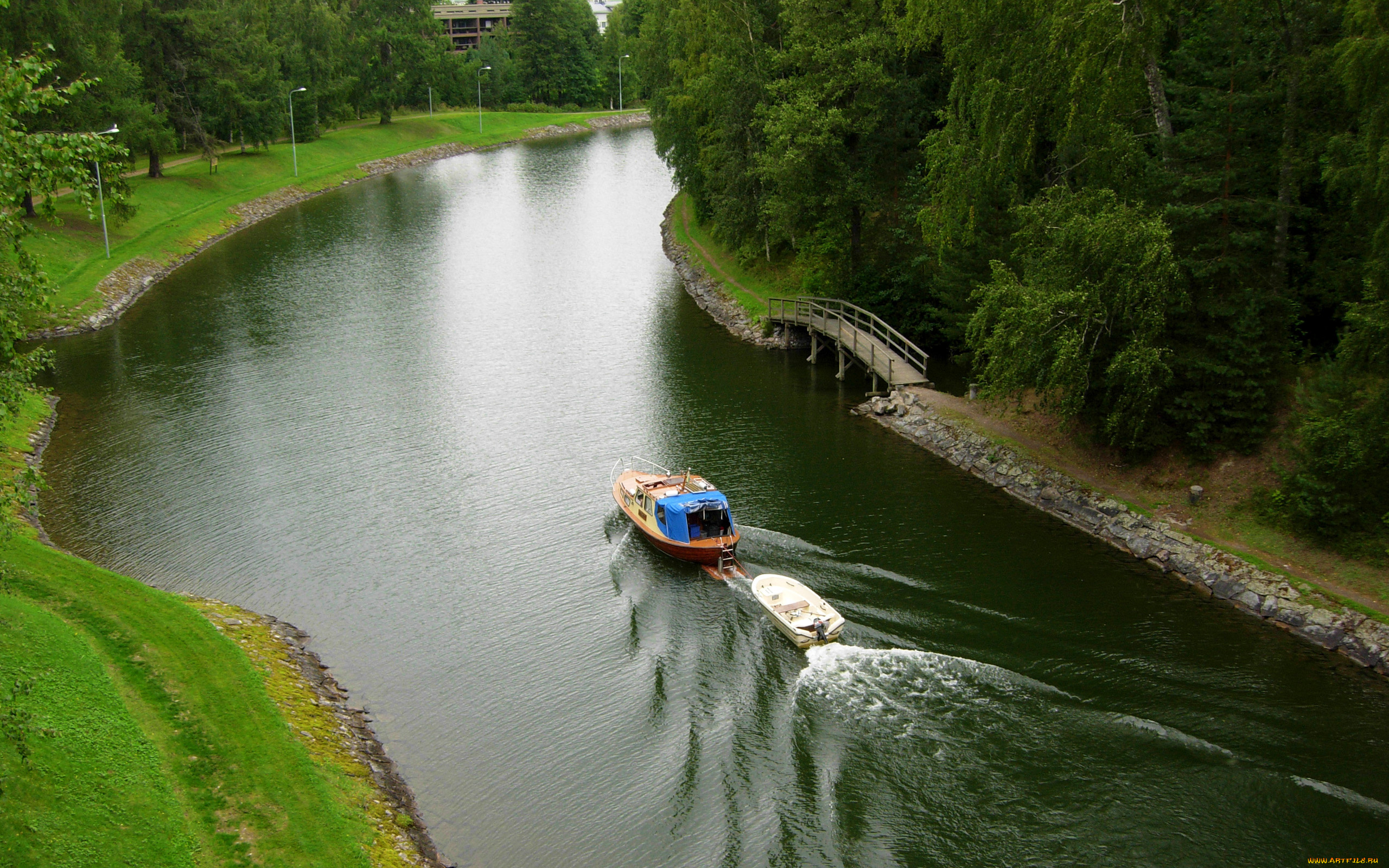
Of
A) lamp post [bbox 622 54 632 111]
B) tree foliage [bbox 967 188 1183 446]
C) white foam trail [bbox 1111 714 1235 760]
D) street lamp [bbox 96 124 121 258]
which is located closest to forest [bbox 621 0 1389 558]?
tree foliage [bbox 967 188 1183 446]

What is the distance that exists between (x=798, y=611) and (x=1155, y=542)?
1222cm

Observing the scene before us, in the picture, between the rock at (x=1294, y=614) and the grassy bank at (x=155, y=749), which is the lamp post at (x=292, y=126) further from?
the rock at (x=1294, y=614)

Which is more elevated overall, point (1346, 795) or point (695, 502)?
point (695, 502)

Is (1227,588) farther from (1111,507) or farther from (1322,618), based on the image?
(1111,507)

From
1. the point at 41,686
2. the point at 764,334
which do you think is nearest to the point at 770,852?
the point at 41,686

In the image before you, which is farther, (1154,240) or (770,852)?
(1154,240)

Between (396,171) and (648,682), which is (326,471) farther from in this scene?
(396,171)

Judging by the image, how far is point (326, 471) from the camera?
120ft

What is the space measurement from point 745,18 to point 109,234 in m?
45.2

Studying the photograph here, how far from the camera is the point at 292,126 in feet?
307

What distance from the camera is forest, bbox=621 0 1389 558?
27.1 m

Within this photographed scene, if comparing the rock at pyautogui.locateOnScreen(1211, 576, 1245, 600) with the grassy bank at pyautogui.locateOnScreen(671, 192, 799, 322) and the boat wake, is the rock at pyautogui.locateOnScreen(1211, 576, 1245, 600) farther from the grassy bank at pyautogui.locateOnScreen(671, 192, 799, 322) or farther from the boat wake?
the grassy bank at pyautogui.locateOnScreen(671, 192, 799, 322)

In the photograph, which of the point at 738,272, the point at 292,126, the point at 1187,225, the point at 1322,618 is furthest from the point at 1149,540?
the point at 292,126

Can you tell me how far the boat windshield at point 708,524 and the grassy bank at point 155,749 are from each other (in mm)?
11695
